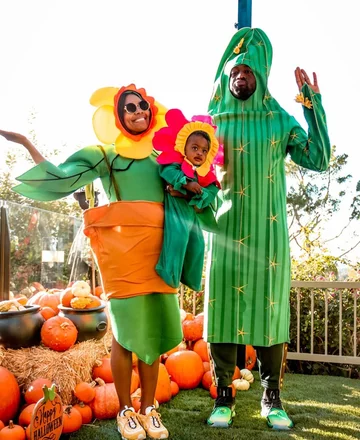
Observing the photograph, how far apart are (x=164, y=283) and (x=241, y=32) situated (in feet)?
4.95

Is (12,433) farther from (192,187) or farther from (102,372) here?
(192,187)

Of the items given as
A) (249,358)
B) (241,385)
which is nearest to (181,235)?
(241,385)

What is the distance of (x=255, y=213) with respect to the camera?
277cm

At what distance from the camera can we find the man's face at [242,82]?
2840mm

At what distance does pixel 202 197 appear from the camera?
2.50 m

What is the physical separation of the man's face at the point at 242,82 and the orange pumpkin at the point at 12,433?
202 centimetres

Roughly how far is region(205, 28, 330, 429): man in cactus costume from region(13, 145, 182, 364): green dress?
0.36 m

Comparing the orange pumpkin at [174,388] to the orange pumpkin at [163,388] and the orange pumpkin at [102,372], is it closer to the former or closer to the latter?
the orange pumpkin at [163,388]

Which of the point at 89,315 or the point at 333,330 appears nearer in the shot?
the point at 89,315

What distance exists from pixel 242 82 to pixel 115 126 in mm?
765

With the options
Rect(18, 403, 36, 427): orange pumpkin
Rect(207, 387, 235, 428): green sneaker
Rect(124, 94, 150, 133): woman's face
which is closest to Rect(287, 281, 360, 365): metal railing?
Rect(207, 387, 235, 428): green sneaker

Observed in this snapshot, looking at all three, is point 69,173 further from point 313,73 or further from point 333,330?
point 333,330

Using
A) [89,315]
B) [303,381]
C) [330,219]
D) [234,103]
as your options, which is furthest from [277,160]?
[330,219]

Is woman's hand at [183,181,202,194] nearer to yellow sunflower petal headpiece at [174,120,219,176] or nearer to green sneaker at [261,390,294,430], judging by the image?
yellow sunflower petal headpiece at [174,120,219,176]
